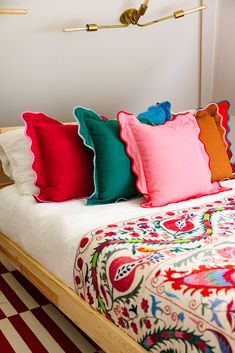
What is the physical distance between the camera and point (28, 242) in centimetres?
185

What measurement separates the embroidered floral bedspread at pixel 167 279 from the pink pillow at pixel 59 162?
437 mm

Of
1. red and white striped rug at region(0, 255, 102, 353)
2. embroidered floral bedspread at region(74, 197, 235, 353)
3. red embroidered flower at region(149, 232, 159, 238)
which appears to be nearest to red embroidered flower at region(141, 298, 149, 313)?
embroidered floral bedspread at region(74, 197, 235, 353)

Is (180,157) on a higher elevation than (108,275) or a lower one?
higher

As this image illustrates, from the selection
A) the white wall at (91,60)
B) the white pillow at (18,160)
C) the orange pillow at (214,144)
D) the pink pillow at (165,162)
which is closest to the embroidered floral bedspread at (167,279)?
the pink pillow at (165,162)

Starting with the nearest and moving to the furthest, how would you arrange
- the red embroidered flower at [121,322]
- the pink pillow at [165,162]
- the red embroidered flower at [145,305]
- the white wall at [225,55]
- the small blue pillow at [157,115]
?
the red embroidered flower at [145,305]
the red embroidered flower at [121,322]
the pink pillow at [165,162]
the small blue pillow at [157,115]
the white wall at [225,55]

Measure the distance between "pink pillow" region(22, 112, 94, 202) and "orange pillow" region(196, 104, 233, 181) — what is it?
60 centimetres

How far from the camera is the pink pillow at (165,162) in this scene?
6.06 feet

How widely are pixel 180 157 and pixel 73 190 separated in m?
0.49

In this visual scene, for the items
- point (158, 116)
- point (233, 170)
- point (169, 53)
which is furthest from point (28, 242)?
point (169, 53)

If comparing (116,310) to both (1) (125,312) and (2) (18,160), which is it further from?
(2) (18,160)

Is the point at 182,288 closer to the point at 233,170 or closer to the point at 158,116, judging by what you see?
the point at 158,116

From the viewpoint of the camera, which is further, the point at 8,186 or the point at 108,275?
the point at 8,186

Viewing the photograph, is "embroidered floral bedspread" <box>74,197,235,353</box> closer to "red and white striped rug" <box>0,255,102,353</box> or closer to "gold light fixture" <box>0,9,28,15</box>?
"red and white striped rug" <box>0,255,102,353</box>

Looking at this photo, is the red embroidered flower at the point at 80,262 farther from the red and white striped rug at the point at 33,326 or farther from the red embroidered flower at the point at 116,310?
the red and white striped rug at the point at 33,326
